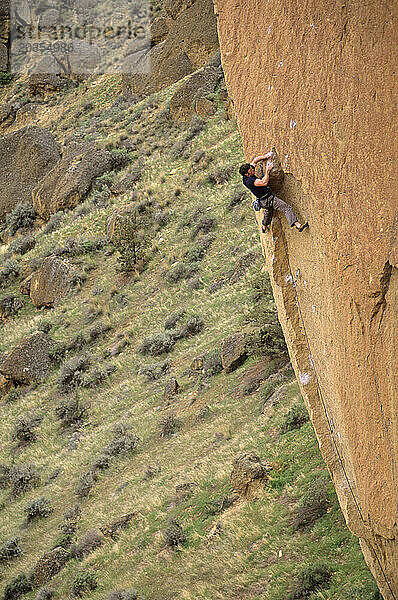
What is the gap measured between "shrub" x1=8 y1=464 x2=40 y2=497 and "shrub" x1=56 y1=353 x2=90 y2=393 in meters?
4.05

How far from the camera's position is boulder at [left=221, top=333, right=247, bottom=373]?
16.4 m

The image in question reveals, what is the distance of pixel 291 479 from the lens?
1076 centimetres

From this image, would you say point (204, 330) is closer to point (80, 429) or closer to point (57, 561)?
point (80, 429)

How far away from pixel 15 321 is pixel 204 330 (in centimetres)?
1196

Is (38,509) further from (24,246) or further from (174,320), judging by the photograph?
(24,246)

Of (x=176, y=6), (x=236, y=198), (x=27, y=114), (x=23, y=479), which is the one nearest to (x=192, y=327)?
(x=23, y=479)

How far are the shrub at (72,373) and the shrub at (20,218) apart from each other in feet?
55.2

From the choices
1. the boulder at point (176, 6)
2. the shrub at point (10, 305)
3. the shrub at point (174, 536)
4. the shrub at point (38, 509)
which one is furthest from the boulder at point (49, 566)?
the boulder at point (176, 6)

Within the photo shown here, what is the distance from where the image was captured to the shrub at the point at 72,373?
2153 cm

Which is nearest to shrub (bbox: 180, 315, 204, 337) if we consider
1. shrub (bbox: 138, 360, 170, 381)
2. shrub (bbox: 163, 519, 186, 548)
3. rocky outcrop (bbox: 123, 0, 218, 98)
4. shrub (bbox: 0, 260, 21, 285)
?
shrub (bbox: 138, 360, 170, 381)

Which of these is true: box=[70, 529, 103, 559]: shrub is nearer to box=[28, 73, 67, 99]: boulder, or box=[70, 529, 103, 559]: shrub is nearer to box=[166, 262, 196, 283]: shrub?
box=[166, 262, 196, 283]: shrub

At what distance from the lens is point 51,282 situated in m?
28.1

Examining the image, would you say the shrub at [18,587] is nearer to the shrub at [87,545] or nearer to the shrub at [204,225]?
the shrub at [87,545]

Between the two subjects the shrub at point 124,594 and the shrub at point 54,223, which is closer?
the shrub at point 124,594
